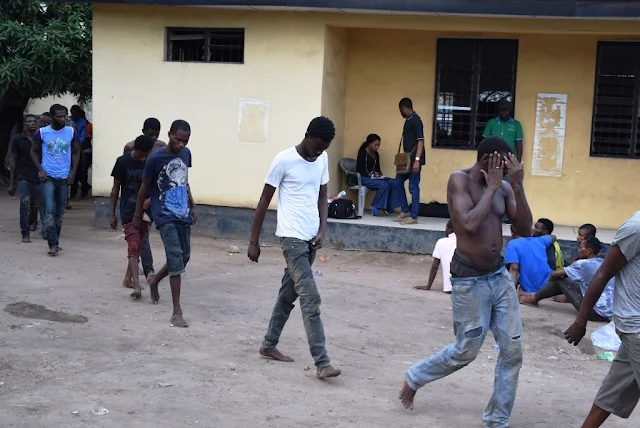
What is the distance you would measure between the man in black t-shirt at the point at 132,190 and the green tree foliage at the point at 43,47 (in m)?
6.64

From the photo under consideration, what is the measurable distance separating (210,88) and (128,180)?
3952 millimetres

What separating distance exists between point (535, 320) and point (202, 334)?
3.56m

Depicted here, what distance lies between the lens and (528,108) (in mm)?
12852

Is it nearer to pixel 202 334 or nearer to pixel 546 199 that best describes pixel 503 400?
pixel 202 334

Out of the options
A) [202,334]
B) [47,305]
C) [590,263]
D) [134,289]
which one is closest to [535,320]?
[590,263]

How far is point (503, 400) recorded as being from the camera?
5348 millimetres

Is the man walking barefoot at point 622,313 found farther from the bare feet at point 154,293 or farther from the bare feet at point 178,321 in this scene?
the bare feet at point 154,293

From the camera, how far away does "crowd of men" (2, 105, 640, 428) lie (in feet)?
16.1

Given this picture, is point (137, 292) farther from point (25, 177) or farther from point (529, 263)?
point (529, 263)

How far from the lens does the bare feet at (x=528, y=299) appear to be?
9477mm

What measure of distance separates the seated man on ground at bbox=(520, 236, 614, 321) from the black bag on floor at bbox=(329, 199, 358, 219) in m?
3.63

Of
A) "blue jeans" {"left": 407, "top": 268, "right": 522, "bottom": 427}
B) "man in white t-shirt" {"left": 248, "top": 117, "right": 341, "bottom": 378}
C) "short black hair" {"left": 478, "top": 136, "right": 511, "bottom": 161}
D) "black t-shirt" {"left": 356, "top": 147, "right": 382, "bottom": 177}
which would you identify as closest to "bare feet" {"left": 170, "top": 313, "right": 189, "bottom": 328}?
"man in white t-shirt" {"left": 248, "top": 117, "right": 341, "bottom": 378}

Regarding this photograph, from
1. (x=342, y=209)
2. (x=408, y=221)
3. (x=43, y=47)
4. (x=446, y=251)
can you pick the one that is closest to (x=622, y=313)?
(x=446, y=251)

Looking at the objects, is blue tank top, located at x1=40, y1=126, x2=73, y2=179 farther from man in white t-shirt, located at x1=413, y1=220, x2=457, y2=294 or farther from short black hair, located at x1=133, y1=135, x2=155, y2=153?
man in white t-shirt, located at x1=413, y1=220, x2=457, y2=294
